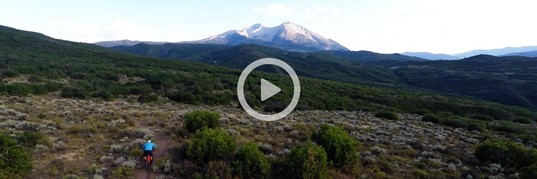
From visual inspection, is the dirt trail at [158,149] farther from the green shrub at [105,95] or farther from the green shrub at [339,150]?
the green shrub at [105,95]

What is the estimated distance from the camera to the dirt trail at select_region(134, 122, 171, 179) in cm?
1203

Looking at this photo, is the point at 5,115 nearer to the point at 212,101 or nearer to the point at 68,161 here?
the point at 68,161

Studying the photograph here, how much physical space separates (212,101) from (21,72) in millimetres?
22647

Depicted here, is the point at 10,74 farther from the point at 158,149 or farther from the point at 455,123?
the point at 455,123

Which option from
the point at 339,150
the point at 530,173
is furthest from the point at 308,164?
the point at 530,173

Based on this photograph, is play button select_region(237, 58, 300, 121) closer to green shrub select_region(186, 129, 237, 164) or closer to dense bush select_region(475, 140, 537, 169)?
green shrub select_region(186, 129, 237, 164)

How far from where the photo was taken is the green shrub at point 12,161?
10.6m

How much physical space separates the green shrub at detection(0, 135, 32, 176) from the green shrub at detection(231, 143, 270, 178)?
6.43 m

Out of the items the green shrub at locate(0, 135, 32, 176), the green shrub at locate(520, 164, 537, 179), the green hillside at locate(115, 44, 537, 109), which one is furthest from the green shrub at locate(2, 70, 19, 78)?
the green hillside at locate(115, 44, 537, 109)

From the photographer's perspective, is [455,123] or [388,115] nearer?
[455,123]

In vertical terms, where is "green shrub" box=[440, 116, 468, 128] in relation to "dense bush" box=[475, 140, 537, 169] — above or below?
below

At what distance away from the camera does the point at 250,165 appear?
487 inches

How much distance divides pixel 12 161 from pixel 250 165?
7.31 m

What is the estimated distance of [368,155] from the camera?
52.5 ft
